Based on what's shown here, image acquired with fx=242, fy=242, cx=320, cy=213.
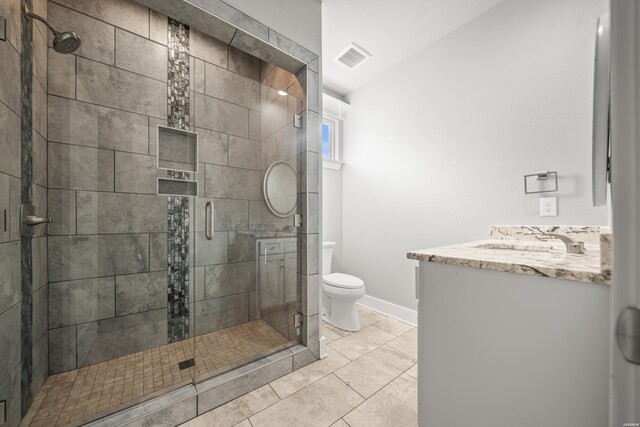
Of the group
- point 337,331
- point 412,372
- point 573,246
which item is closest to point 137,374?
point 337,331

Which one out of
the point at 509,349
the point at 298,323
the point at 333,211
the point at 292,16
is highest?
the point at 292,16

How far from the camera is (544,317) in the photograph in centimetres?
72

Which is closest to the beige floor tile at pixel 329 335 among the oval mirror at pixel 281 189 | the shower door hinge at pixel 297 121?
the oval mirror at pixel 281 189

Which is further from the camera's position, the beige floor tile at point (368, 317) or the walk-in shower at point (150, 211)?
the beige floor tile at point (368, 317)

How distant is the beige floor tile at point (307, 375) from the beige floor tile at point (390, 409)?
350 millimetres

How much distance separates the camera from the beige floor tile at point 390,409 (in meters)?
1.25

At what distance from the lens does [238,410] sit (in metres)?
1.34

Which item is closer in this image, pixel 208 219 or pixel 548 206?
pixel 548 206

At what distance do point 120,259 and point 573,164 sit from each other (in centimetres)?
315

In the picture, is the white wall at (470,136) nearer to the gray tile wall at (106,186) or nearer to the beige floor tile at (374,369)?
the beige floor tile at (374,369)

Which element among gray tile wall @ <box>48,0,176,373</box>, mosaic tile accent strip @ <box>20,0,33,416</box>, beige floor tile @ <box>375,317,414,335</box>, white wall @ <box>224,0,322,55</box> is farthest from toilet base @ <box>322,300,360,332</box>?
white wall @ <box>224,0,322,55</box>

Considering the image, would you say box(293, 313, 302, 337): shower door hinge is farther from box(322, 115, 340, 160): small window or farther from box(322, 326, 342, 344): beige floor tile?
box(322, 115, 340, 160): small window

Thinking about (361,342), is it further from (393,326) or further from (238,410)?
(238,410)

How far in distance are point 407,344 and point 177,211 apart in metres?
2.17
